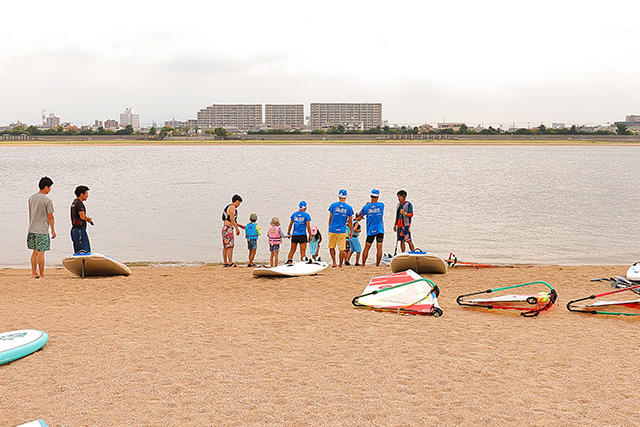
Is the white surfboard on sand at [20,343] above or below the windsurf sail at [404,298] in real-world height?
above

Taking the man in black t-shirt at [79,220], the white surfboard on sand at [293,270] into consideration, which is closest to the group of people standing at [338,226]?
the white surfboard on sand at [293,270]

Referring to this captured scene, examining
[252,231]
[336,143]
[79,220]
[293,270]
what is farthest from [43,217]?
[336,143]

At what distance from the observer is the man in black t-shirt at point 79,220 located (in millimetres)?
10758

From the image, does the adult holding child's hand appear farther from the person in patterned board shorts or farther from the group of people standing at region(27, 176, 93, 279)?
the person in patterned board shorts

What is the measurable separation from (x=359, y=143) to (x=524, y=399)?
541 ft

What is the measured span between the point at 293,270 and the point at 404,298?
347 cm

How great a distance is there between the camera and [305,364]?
6324 mm

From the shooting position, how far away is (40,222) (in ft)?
34.2

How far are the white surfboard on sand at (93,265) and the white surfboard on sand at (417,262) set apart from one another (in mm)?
5544

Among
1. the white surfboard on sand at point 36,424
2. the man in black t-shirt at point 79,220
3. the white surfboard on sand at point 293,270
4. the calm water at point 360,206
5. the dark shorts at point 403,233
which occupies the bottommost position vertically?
the calm water at point 360,206

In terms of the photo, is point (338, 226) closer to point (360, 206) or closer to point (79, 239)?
point (79, 239)

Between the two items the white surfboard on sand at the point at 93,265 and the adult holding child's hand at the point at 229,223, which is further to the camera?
the adult holding child's hand at the point at 229,223

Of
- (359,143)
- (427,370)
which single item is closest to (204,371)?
(427,370)

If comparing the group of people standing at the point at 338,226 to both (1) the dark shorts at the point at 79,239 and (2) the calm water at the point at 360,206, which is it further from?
(2) the calm water at the point at 360,206
